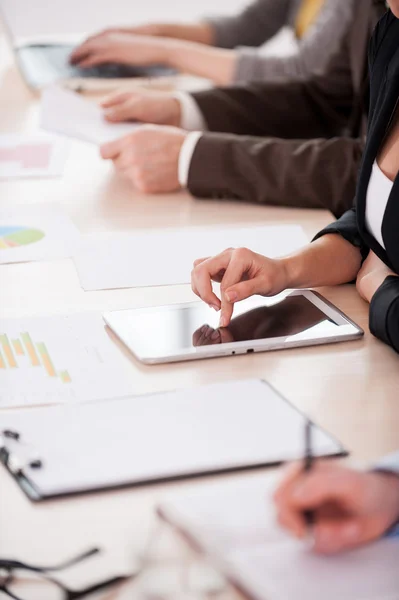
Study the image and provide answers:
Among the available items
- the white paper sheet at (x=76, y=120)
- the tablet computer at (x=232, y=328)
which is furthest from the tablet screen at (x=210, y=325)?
the white paper sheet at (x=76, y=120)

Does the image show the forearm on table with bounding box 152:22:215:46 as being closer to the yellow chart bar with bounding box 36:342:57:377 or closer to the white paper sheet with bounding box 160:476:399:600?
the yellow chart bar with bounding box 36:342:57:377

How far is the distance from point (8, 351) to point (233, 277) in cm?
29

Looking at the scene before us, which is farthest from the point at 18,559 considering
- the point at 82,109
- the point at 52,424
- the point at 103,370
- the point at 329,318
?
the point at 82,109

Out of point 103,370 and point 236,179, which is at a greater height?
point 103,370

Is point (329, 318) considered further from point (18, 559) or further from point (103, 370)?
point (18, 559)

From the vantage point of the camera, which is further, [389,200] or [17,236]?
[17,236]

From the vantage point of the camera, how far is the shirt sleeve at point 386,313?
1051 millimetres

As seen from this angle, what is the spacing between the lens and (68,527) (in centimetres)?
74

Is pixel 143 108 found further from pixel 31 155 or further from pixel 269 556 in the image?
pixel 269 556

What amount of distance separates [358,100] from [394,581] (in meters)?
1.46

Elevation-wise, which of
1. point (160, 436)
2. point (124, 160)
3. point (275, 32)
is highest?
point (160, 436)

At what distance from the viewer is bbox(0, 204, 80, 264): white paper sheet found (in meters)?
1.38

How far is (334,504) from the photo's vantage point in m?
0.67

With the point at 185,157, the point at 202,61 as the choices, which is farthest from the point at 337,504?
the point at 202,61
